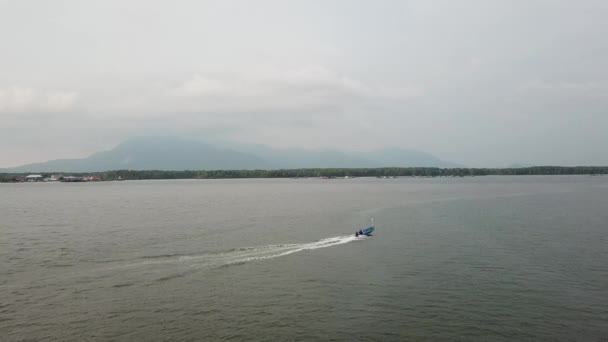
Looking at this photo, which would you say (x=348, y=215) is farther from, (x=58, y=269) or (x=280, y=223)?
(x=58, y=269)

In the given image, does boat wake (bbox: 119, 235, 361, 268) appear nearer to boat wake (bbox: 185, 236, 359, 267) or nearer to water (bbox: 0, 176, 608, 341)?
boat wake (bbox: 185, 236, 359, 267)

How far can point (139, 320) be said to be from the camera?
21.1 metres

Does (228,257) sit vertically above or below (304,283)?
above

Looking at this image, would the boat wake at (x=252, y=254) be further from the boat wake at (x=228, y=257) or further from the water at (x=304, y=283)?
the water at (x=304, y=283)

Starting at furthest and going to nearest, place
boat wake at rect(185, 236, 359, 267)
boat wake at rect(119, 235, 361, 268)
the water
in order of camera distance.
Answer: boat wake at rect(185, 236, 359, 267) < boat wake at rect(119, 235, 361, 268) < the water

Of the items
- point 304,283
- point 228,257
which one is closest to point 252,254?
point 228,257

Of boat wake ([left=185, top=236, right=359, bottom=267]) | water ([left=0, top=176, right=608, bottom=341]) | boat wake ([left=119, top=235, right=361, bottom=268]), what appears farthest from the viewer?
boat wake ([left=185, top=236, right=359, bottom=267])

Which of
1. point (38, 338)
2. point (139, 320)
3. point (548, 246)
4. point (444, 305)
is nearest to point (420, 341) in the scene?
point (444, 305)

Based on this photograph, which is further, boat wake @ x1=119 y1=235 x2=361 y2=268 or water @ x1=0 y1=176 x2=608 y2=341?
boat wake @ x1=119 y1=235 x2=361 y2=268

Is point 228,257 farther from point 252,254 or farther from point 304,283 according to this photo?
point 304,283

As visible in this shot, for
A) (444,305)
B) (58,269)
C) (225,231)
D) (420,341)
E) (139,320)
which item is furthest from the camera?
(225,231)

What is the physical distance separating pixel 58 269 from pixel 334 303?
19705 mm

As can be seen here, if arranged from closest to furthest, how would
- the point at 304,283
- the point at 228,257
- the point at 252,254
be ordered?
1. the point at 304,283
2. the point at 228,257
3. the point at 252,254

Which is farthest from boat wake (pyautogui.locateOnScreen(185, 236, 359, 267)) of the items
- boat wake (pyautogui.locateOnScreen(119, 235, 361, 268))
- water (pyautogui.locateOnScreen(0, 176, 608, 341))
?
water (pyautogui.locateOnScreen(0, 176, 608, 341))
